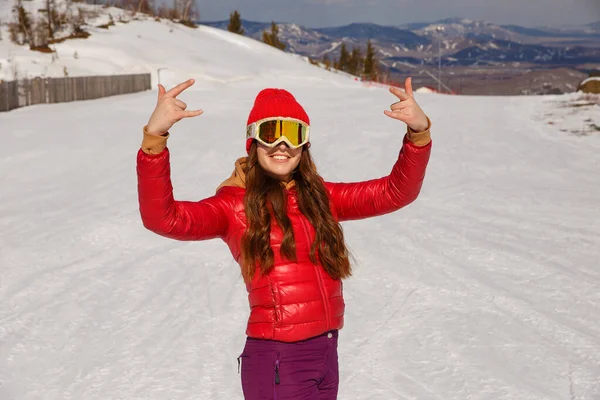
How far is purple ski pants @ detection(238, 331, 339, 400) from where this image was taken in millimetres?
2377

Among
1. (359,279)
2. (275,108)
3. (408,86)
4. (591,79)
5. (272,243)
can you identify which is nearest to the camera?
(272,243)

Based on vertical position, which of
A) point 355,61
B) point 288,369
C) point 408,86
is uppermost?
point 408,86

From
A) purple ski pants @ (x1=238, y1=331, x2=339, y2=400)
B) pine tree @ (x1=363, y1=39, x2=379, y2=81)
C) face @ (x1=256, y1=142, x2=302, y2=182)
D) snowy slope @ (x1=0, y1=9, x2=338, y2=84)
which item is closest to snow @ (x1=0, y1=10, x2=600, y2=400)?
purple ski pants @ (x1=238, y1=331, x2=339, y2=400)

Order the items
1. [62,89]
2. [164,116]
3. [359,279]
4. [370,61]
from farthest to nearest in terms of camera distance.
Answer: [370,61], [62,89], [359,279], [164,116]

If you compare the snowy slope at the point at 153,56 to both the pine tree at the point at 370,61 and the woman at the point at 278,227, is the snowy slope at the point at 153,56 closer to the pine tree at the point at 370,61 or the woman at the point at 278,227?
the woman at the point at 278,227

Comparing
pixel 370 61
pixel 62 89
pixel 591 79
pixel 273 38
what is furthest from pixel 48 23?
pixel 370 61

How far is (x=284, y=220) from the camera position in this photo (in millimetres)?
2504

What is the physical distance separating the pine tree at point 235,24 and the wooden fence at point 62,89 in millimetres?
47350

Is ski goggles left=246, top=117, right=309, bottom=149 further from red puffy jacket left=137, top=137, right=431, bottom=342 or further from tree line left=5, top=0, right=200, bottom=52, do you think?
tree line left=5, top=0, right=200, bottom=52

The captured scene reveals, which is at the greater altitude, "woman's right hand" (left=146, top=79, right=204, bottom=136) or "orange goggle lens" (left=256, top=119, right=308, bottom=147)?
"woman's right hand" (left=146, top=79, right=204, bottom=136)

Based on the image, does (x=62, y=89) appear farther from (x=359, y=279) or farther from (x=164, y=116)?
(x=164, y=116)

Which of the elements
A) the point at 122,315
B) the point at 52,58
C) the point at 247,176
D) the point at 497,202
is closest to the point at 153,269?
the point at 122,315

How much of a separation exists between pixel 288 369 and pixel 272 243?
1.41 ft

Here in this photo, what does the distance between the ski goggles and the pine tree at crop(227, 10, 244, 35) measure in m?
74.2
